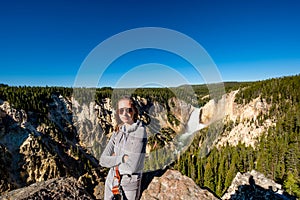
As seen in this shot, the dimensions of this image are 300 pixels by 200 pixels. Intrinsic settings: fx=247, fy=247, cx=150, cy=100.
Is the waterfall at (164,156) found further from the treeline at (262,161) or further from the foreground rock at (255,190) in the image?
the treeline at (262,161)

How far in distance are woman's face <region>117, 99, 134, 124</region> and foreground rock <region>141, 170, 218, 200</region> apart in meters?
2.24

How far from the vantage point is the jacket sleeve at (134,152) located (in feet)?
17.6

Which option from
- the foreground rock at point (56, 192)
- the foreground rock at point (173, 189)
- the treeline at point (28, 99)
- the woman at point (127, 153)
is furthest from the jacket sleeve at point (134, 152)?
the treeline at point (28, 99)

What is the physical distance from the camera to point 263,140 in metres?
83.6

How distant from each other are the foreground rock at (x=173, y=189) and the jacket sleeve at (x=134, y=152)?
55.6 inches

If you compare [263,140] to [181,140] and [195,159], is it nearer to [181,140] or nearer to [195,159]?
[195,159]

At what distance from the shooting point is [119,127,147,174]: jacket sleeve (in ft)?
17.6

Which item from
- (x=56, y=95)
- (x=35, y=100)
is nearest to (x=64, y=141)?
(x=35, y=100)

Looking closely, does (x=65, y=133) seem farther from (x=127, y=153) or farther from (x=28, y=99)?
(x=127, y=153)

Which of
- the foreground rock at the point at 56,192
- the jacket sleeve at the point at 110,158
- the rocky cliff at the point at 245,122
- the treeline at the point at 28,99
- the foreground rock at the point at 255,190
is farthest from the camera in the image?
the rocky cliff at the point at 245,122

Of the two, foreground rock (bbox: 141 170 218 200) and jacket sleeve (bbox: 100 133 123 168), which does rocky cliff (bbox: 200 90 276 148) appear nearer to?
foreground rock (bbox: 141 170 218 200)

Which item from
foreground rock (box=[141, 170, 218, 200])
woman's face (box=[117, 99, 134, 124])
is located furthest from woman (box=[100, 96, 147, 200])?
foreground rock (box=[141, 170, 218, 200])

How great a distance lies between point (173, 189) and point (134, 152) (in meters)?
2.05

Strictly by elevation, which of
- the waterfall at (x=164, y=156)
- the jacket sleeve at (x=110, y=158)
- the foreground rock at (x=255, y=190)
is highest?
the jacket sleeve at (x=110, y=158)
